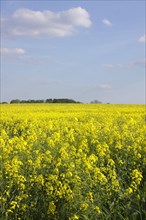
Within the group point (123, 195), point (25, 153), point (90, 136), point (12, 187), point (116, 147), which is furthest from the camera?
point (90, 136)

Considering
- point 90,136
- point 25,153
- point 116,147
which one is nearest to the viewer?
point 25,153

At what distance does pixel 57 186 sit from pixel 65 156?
23.9 inches

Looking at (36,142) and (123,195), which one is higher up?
(36,142)

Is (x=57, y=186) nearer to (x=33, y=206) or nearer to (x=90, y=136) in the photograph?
(x=33, y=206)

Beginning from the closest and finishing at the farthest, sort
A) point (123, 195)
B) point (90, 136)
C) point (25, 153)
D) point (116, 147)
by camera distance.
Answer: point (123, 195) < point (25, 153) < point (116, 147) < point (90, 136)

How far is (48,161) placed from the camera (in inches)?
245

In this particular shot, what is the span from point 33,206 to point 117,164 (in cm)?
184

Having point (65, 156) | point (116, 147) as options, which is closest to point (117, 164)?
point (116, 147)

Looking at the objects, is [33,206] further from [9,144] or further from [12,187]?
[9,144]

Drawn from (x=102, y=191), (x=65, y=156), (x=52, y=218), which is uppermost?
(x=65, y=156)

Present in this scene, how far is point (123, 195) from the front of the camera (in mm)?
5582

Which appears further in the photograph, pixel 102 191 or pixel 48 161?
pixel 48 161

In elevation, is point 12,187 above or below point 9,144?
below

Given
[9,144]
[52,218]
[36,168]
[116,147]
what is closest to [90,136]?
[116,147]
